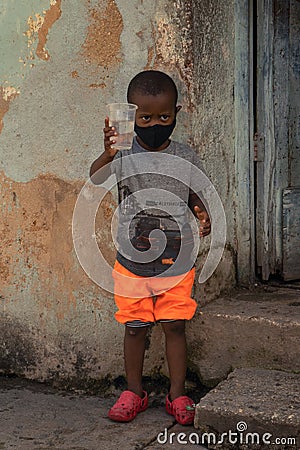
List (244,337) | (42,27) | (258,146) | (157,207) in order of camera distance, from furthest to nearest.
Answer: (258,146) → (42,27) → (244,337) → (157,207)

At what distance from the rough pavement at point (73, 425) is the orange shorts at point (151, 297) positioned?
45 centimetres

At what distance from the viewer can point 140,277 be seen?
3.19 metres

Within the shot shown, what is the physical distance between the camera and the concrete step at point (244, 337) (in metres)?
3.29

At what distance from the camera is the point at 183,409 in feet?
10.4

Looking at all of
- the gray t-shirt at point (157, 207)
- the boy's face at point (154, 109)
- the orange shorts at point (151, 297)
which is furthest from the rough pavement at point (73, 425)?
the boy's face at point (154, 109)

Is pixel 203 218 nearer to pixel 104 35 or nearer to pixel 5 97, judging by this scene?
pixel 104 35

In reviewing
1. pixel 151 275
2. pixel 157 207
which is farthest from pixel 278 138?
pixel 151 275

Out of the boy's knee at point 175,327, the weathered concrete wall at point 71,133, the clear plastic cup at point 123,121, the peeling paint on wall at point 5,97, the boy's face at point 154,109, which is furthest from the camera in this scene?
the peeling paint on wall at point 5,97

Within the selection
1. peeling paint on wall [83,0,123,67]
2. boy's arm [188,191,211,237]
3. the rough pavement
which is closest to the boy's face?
boy's arm [188,191,211,237]

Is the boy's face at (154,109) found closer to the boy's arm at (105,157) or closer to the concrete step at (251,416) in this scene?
the boy's arm at (105,157)

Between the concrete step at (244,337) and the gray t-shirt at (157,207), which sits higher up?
the gray t-shirt at (157,207)

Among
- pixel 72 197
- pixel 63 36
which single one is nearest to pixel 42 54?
pixel 63 36

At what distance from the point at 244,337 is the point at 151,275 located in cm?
55

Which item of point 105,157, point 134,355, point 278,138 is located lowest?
point 134,355
